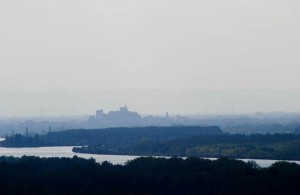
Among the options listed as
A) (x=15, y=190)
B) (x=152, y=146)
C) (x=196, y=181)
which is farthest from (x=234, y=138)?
(x=15, y=190)

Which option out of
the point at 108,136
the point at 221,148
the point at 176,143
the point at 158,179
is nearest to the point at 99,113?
the point at 108,136

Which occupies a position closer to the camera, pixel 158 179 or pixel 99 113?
pixel 158 179

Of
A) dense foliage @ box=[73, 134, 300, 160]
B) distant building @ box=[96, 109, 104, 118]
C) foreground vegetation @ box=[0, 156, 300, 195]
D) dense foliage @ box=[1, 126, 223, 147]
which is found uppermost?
distant building @ box=[96, 109, 104, 118]

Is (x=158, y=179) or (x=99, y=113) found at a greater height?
(x=99, y=113)

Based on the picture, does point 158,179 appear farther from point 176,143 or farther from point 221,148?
point 176,143

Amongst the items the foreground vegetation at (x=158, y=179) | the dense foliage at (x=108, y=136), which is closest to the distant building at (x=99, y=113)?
the dense foliage at (x=108, y=136)

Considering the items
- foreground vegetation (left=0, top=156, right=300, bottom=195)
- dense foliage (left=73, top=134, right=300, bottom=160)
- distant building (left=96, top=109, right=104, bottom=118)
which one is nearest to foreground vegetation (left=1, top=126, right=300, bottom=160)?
dense foliage (left=73, top=134, right=300, bottom=160)

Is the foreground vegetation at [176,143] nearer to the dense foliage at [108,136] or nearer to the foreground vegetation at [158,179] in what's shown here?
the dense foliage at [108,136]

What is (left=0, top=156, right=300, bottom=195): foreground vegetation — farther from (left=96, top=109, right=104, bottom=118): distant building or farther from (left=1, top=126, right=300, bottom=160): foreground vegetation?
(left=96, top=109, right=104, bottom=118): distant building
